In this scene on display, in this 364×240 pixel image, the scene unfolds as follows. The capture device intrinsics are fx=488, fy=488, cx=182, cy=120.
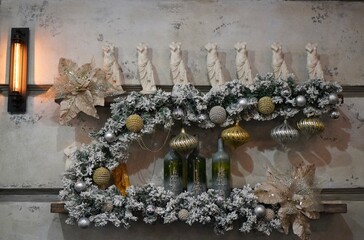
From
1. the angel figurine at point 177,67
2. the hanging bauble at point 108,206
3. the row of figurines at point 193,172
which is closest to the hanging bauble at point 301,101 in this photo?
the row of figurines at point 193,172

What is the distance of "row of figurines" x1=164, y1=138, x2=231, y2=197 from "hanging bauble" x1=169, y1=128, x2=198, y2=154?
0.06 m

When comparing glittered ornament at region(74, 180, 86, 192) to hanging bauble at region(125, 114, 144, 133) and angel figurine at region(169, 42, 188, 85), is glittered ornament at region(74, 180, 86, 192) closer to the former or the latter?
hanging bauble at region(125, 114, 144, 133)

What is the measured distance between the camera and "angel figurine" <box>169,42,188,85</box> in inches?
76.8

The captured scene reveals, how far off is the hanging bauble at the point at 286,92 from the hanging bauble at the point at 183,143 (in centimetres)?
38

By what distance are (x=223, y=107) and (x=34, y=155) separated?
0.78 meters

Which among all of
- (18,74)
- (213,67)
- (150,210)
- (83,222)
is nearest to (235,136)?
(213,67)

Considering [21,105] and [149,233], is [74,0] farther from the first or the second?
[149,233]

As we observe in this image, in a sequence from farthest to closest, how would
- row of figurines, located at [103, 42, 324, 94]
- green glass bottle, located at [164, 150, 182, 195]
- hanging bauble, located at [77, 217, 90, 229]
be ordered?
row of figurines, located at [103, 42, 324, 94]
green glass bottle, located at [164, 150, 182, 195]
hanging bauble, located at [77, 217, 90, 229]

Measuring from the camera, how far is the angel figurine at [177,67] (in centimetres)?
195

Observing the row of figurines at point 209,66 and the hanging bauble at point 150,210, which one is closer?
the hanging bauble at point 150,210

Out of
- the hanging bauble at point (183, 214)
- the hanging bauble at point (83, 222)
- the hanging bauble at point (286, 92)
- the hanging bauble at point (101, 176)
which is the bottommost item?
the hanging bauble at point (83, 222)

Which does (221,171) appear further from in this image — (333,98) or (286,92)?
(333,98)

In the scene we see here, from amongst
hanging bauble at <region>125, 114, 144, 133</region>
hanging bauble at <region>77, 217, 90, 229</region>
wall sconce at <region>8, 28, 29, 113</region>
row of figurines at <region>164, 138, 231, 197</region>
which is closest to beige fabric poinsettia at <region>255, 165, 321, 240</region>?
row of figurines at <region>164, 138, 231, 197</region>

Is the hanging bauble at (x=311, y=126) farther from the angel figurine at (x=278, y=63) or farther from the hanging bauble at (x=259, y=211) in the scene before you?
the hanging bauble at (x=259, y=211)
